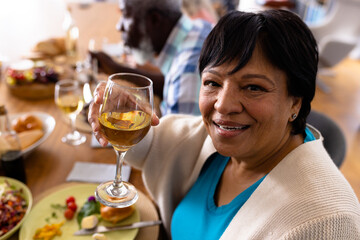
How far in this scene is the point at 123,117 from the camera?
25.8 inches

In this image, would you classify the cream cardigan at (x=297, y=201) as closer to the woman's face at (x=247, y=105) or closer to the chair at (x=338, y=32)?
the woman's face at (x=247, y=105)

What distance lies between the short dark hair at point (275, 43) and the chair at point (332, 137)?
1.50 feet

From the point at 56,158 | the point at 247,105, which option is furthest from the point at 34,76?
the point at 247,105

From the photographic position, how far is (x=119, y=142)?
0.67 metres

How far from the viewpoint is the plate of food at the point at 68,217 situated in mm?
896

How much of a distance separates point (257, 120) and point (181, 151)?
1.40ft

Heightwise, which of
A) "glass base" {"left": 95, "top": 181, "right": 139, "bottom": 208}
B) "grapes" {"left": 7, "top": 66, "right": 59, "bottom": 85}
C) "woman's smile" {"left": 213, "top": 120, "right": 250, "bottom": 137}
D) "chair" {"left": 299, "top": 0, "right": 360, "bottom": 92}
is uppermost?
"woman's smile" {"left": 213, "top": 120, "right": 250, "bottom": 137}

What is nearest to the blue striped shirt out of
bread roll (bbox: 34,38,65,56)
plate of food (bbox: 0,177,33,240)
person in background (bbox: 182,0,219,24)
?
plate of food (bbox: 0,177,33,240)

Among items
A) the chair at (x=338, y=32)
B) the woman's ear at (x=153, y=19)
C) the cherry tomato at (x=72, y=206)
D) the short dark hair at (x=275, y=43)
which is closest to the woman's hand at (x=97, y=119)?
the short dark hair at (x=275, y=43)

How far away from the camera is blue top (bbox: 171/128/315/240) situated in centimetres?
90

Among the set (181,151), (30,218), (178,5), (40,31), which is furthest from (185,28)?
(40,31)

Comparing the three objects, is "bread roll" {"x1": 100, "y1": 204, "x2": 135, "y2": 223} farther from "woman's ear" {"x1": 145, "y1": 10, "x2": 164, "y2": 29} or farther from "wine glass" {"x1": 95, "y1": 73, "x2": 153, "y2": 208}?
"woman's ear" {"x1": 145, "y1": 10, "x2": 164, "y2": 29}

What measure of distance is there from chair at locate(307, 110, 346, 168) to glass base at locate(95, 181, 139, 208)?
0.78 metres

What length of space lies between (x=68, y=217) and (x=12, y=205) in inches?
6.9
